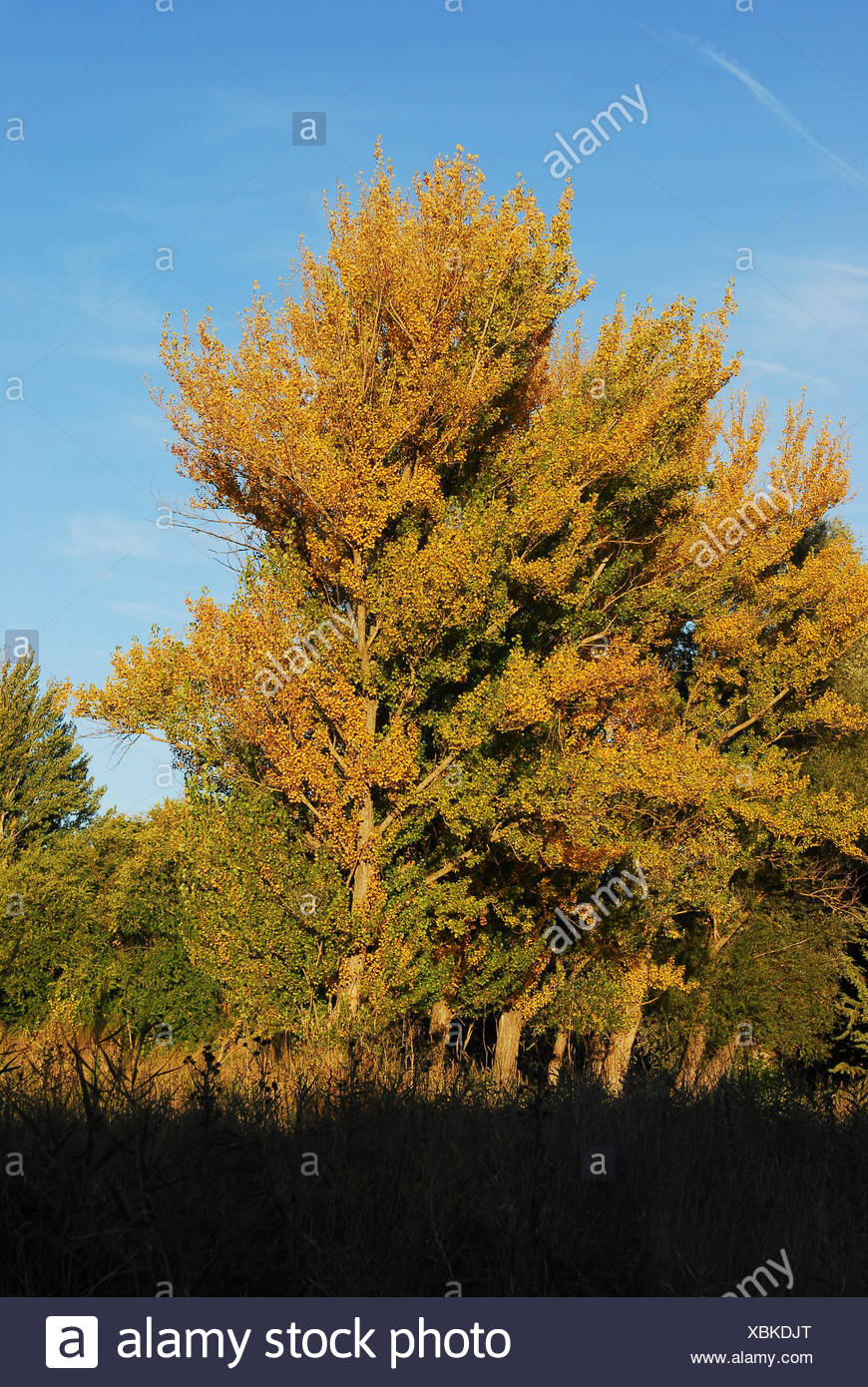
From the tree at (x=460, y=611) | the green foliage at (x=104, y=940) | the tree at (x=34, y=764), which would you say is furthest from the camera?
the tree at (x=34, y=764)

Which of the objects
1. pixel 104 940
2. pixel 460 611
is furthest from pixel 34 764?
pixel 460 611

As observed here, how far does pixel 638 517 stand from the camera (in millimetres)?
23344

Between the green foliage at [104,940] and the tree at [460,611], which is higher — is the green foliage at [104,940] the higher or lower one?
the lower one

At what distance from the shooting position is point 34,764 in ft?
133

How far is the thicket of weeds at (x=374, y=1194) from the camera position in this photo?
4051 mm

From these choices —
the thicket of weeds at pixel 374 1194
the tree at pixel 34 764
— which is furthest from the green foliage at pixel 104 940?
the thicket of weeds at pixel 374 1194

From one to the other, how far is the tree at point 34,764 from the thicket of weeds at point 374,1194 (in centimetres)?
3511

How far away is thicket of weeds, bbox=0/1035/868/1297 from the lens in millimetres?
4051

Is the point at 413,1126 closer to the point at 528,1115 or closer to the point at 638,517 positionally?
the point at 528,1115

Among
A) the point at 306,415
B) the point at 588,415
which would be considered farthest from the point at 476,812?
the point at 588,415

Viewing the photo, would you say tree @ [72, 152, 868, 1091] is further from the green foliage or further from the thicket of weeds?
the thicket of weeds

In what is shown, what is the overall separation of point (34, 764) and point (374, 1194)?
38.7 m

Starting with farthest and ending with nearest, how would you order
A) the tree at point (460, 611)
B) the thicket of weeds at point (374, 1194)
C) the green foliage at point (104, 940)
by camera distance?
the green foliage at point (104, 940)
the tree at point (460, 611)
the thicket of weeds at point (374, 1194)

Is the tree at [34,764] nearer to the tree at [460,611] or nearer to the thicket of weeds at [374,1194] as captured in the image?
the tree at [460,611]
